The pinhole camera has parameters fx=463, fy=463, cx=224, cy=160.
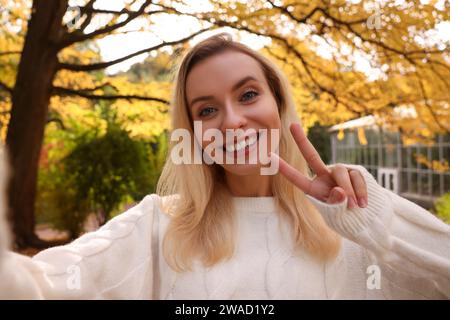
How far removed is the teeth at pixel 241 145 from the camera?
1.24m

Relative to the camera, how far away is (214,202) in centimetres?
143

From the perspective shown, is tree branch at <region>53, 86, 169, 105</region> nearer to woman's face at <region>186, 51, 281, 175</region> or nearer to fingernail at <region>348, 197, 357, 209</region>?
woman's face at <region>186, 51, 281, 175</region>

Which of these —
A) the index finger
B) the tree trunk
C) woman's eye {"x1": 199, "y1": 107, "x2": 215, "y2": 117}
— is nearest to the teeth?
woman's eye {"x1": 199, "y1": 107, "x2": 215, "y2": 117}

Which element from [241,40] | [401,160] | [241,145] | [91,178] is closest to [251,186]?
→ [241,145]

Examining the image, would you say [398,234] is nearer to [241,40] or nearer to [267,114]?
[267,114]

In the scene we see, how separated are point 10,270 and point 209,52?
0.86 meters

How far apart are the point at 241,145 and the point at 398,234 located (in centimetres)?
45

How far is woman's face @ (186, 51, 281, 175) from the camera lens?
1252mm

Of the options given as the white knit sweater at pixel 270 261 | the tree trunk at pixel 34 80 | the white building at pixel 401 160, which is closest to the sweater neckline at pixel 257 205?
the white knit sweater at pixel 270 261

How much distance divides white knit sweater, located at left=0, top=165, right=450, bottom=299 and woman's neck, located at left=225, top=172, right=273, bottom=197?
0.09 feet
